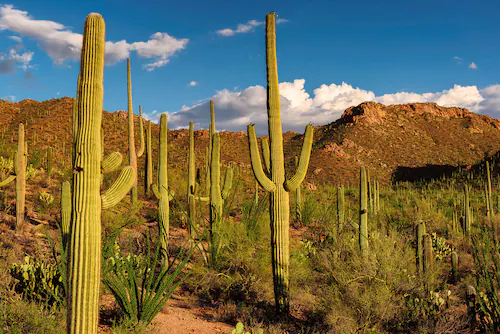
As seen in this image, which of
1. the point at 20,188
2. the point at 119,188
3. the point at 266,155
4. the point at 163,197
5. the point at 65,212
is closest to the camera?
the point at 119,188

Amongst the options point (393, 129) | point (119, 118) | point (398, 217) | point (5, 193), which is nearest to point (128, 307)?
point (5, 193)

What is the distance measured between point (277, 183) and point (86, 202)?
3905mm

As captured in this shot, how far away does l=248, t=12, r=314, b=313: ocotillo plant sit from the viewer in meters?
7.09

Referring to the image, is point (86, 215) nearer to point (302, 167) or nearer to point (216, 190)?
point (302, 167)

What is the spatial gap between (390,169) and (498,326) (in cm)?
4644

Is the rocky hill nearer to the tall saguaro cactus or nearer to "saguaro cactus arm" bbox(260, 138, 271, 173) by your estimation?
the tall saguaro cactus

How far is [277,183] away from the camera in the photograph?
7238mm

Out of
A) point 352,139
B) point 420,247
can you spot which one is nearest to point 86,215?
point 420,247

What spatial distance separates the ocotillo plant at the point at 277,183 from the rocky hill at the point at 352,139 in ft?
40.5

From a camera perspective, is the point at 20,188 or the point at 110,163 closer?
the point at 110,163

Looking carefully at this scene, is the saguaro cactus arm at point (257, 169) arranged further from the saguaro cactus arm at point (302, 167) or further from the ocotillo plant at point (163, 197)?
the ocotillo plant at point (163, 197)

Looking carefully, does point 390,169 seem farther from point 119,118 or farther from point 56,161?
point 56,161

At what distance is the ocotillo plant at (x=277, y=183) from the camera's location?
23.2 feet

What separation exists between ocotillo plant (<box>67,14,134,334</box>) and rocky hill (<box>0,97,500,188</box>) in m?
15.0
